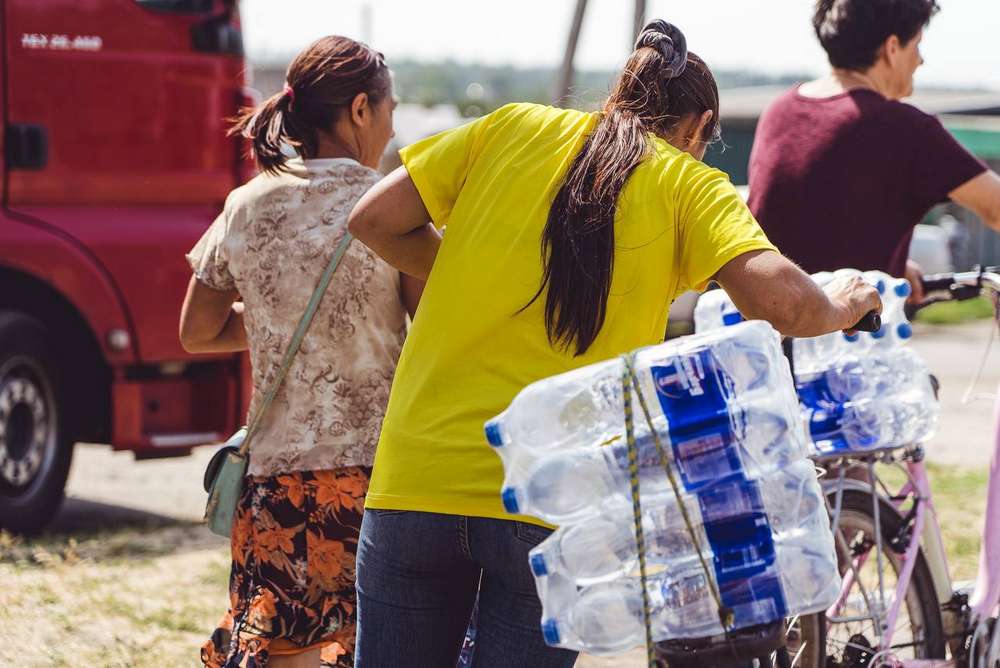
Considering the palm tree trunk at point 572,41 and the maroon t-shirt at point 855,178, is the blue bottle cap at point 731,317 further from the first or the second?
the palm tree trunk at point 572,41

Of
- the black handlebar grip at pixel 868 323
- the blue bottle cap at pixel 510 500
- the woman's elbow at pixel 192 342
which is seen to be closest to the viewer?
the blue bottle cap at pixel 510 500

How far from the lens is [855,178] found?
4.29 metres

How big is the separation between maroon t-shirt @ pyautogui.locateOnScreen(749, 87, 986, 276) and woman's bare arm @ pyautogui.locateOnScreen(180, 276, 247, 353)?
1526 mm

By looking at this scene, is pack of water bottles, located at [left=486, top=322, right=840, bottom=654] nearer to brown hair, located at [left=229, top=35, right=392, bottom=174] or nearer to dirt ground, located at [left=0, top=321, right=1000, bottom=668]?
brown hair, located at [left=229, top=35, right=392, bottom=174]

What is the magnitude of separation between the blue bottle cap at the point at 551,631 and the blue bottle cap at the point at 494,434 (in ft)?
0.93

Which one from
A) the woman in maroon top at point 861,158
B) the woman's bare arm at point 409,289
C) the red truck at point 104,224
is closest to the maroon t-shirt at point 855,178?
the woman in maroon top at point 861,158

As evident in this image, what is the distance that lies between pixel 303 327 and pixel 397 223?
0.70m

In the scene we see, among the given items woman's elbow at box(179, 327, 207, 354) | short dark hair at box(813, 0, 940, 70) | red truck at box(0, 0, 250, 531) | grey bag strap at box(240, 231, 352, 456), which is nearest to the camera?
grey bag strap at box(240, 231, 352, 456)

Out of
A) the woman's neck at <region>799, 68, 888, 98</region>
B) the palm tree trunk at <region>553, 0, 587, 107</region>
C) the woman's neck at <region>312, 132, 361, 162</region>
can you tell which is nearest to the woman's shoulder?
the woman's neck at <region>312, 132, 361, 162</region>

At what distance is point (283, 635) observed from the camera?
3.52m

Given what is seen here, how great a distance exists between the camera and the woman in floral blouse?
3.48m

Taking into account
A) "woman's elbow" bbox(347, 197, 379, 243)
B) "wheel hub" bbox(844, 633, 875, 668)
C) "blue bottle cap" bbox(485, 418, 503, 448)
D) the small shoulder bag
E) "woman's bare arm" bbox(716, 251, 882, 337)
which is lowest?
"wheel hub" bbox(844, 633, 875, 668)

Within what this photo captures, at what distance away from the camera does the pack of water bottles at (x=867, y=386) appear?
157 inches

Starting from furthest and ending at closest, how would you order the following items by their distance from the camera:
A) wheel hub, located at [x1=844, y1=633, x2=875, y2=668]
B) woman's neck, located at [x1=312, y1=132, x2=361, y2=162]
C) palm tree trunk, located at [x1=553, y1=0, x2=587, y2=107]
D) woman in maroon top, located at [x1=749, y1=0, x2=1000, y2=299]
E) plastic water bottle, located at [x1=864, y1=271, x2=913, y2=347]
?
palm tree trunk, located at [x1=553, y1=0, x2=587, y2=107], woman in maroon top, located at [x1=749, y1=0, x2=1000, y2=299], wheel hub, located at [x1=844, y1=633, x2=875, y2=668], plastic water bottle, located at [x1=864, y1=271, x2=913, y2=347], woman's neck, located at [x1=312, y1=132, x2=361, y2=162]
